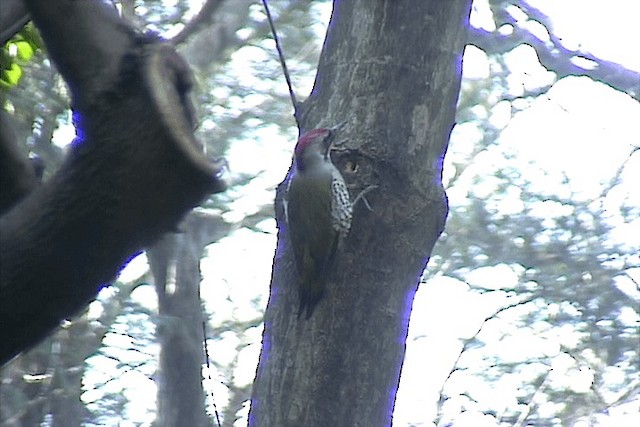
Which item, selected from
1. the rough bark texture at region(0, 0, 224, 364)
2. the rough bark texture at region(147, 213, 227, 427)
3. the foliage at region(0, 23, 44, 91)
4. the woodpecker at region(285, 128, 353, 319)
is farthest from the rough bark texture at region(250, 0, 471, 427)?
the rough bark texture at region(147, 213, 227, 427)

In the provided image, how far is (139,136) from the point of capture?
127cm

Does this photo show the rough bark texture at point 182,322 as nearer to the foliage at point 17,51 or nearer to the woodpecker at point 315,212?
the woodpecker at point 315,212

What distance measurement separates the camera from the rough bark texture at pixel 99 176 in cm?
127

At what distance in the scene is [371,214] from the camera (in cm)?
238

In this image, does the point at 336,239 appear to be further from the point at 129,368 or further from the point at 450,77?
the point at 129,368

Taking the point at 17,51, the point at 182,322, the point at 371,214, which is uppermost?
the point at 182,322

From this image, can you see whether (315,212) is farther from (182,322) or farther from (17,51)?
(182,322)

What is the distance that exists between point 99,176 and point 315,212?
5.40ft

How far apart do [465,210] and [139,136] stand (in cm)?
679

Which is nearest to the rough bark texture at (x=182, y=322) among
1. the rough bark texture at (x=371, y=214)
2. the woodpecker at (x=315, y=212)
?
the woodpecker at (x=315, y=212)

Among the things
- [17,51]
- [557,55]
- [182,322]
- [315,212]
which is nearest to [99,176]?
[17,51]

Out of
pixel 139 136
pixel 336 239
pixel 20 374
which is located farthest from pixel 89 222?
pixel 20 374

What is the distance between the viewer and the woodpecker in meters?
2.30

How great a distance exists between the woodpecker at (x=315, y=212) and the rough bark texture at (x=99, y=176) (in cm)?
96
